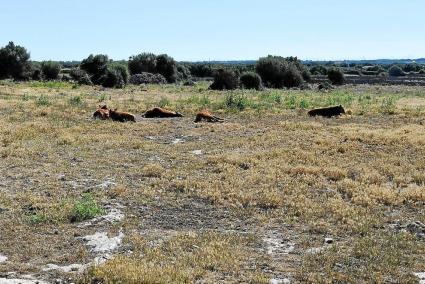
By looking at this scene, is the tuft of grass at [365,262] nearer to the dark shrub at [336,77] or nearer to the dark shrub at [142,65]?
the dark shrub at [336,77]

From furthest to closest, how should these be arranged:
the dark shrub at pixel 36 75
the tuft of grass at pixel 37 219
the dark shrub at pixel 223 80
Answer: the dark shrub at pixel 36 75, the dark shrub at pixel 223 80, the tuft of grass at pixel 37 219

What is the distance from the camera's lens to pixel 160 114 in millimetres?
22250

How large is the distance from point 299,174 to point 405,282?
5.52 meters

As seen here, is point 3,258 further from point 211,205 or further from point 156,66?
point 156,66

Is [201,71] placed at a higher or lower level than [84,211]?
higher

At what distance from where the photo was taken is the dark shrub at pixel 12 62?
57.3m

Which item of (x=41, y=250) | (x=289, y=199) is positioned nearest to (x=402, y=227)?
(x=289, y=199)

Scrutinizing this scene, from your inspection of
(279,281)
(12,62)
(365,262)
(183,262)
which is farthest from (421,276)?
(12,62)

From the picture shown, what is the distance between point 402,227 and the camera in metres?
8.11

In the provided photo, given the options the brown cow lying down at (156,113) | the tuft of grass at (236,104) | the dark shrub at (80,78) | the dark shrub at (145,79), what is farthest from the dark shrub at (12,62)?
the brown cow lying down at (156,113)

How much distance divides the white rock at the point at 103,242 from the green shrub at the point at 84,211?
0.75m

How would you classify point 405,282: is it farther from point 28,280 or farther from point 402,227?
point 28,280

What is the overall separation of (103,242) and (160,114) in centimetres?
1519

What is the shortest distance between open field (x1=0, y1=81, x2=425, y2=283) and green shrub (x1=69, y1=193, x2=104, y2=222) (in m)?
0.02
